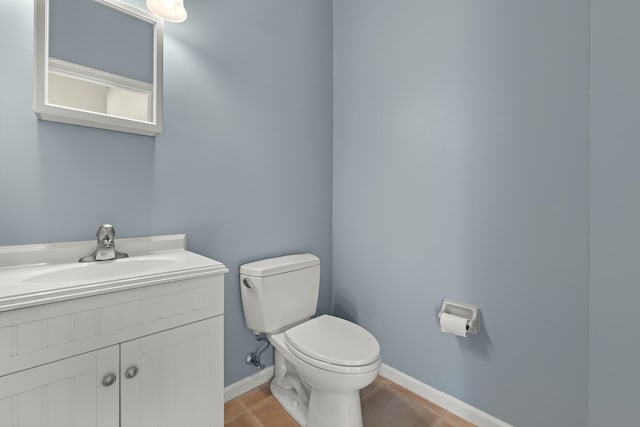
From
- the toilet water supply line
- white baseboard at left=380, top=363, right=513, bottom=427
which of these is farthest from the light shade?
white baseboard at left=380, top=363, right=513, bottom=427

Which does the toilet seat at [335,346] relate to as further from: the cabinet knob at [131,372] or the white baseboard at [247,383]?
the cabinet knob at [131,372]

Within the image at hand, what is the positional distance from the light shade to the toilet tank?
116cm

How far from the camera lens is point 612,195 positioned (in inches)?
29.2

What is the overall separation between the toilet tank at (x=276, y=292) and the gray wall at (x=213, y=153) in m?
0.11

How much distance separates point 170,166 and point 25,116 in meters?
0.48

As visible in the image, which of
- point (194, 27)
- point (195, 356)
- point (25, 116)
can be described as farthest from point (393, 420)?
point (194, 27)

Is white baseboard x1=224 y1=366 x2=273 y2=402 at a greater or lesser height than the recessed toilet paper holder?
lesser

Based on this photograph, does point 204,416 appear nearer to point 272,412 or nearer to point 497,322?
point 272,412

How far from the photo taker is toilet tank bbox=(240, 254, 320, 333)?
144 cm

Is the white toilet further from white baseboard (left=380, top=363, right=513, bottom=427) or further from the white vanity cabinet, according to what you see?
white baseboard (left=380, top=363, right=513, bottom=427)

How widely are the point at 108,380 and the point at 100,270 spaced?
0.40 meters

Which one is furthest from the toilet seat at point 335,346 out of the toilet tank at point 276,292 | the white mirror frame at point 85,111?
the white mirror frame at point 85,111

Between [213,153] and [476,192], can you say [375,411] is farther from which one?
[213,153]

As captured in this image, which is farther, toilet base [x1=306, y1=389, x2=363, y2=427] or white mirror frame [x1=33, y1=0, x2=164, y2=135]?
toilet base [x1=306, y1=389, x2=363, y2=427]
